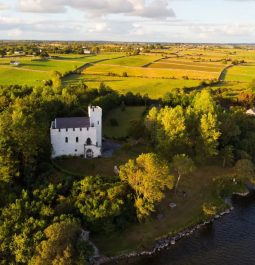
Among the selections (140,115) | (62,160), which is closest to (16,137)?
(62,160)

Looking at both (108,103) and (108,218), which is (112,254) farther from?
(108,103)

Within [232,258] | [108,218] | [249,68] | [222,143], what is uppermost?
[249,68]

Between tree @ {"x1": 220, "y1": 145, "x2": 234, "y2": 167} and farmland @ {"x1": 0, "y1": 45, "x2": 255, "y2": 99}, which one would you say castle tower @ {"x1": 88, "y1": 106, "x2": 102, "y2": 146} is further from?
farmland @ {"x1": 0, "y1": 45, "x2": 255, "y2": 99}

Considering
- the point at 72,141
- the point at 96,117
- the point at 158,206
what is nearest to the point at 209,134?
the point at 158,206

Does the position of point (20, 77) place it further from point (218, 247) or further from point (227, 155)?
point (218, 247)

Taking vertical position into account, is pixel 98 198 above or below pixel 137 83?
below

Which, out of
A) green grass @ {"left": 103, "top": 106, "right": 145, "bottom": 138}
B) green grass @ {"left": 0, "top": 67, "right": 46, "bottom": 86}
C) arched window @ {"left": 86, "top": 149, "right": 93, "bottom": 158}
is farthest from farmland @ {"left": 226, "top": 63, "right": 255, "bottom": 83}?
arched window @ {"left": 86, "top": 149, "right": 93, "bottom": 158}
